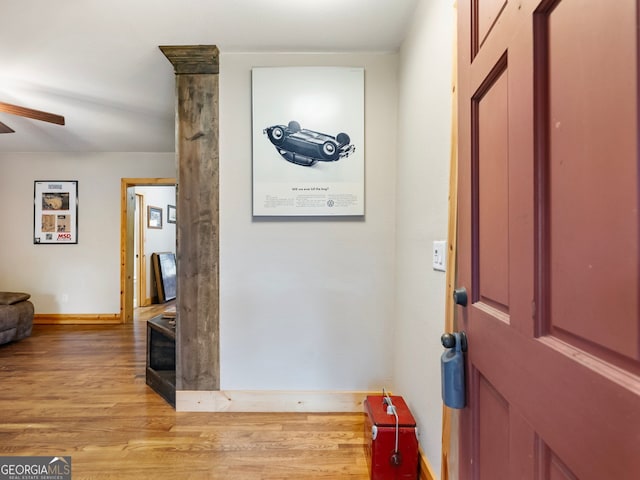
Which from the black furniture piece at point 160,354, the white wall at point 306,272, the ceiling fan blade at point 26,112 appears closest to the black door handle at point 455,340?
the white wall at point 306,272

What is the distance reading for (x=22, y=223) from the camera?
178 inches

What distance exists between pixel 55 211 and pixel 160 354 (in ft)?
11.0

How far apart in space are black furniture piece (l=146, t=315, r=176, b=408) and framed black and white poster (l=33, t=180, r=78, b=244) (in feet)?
9.75

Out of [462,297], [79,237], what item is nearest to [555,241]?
[462,297]

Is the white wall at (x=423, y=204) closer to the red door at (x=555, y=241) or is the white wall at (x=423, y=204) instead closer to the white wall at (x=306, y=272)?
the white wall at (x=306, y=272)

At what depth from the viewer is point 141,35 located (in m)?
2.01

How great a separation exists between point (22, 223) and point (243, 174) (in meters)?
4.33

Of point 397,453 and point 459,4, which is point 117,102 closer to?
point 459,4

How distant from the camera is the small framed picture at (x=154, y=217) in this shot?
6.04 meters

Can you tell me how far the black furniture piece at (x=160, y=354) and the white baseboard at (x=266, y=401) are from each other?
0.36 meters

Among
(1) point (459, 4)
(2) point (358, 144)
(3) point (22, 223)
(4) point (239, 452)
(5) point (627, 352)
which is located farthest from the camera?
(3) point (22, 223)

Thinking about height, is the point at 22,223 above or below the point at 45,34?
below

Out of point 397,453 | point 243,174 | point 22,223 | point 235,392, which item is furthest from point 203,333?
point 22,223

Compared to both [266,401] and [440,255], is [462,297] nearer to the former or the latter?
[440,255]
